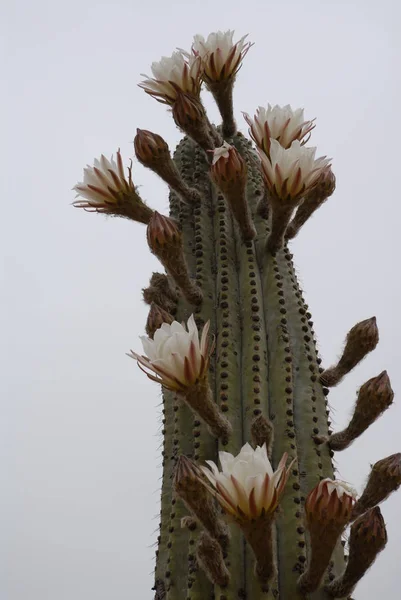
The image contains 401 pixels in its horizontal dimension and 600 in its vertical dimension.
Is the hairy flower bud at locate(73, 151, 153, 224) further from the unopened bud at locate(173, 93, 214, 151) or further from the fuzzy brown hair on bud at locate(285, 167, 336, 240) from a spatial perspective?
the fuzzy brown hair on bud at locate(285, 167, 336, 240)

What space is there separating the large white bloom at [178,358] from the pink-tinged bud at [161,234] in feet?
1.68

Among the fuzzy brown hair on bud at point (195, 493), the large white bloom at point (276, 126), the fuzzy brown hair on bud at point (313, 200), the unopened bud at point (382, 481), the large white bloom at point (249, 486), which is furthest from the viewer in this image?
the fuzzy brown hair on bud at point (313, 200)

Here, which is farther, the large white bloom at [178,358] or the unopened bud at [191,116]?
the unopened bud at [191,116]

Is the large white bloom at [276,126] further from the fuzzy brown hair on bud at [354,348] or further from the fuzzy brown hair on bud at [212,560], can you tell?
the fuzzy brown hair on bud at [212,560]

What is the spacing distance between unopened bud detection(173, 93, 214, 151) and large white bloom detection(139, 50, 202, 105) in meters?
0.08

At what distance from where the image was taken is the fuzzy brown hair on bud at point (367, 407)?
8.41ft

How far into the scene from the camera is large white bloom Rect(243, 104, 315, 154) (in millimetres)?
2982

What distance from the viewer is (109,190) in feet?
9.96

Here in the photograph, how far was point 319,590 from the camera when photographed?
221 cm

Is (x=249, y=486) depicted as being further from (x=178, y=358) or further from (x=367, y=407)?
(x=367, y=407)

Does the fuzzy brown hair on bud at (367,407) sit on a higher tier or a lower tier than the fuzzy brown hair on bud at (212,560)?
higher

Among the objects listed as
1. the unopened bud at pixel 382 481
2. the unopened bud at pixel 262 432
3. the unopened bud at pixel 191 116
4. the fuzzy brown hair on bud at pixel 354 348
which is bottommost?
the unopened bud at pixel 382 481

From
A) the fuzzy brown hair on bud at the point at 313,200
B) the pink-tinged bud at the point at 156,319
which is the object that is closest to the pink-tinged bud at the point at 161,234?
the pink-tinged bud at the point at 156,319

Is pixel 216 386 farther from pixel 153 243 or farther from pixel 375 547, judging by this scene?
pixel 375 547
